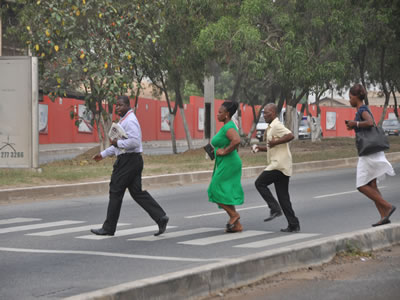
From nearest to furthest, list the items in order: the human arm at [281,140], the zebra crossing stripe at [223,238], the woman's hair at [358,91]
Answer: the zebra crossing stripe at [223,238], the woman's hair at [358,91], the human arm at [281,140]

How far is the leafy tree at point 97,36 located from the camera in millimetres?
21734

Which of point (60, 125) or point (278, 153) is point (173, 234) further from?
point (60, 125)

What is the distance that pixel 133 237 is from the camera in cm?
980

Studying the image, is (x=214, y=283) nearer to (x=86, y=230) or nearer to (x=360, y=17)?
(x=86, y=230)

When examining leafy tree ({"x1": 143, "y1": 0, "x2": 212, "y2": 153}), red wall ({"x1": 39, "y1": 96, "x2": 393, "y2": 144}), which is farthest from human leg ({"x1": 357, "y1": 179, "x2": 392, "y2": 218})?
red wall ({"x1": 39, "y1": 96, "x2": 393, "y2": 144})

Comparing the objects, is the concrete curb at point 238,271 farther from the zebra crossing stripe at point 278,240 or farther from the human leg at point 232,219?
the human leg at point 232,219

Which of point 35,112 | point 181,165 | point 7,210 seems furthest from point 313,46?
point 7,210

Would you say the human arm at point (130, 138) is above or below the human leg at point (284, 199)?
above

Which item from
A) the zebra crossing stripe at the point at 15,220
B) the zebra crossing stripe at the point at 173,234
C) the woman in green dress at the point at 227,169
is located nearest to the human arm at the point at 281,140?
the woman in green dress at the point at 227,169

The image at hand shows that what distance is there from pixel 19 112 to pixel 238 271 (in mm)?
12656

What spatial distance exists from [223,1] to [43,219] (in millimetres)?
15452

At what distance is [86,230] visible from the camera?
10.5 meters

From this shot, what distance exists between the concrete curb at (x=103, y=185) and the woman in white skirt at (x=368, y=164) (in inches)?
285

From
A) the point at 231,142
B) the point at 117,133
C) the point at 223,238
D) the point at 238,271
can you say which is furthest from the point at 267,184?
the point at 238,271
